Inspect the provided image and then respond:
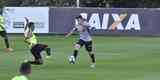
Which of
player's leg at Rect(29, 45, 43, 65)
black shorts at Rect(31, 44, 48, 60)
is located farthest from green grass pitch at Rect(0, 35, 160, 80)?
black shorts at Rect(31, 44, 48, 60)

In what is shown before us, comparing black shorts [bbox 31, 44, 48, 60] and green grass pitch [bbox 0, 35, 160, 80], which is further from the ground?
black shorts [bbox 31, 44, 48, 60]

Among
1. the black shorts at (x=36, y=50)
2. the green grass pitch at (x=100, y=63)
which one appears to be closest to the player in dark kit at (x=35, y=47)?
the black shorts at (x=36, y=50)

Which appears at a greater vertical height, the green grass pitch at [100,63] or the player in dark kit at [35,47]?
the player in dark kit at [35,47]

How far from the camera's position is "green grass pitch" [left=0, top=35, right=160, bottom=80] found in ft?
67.8

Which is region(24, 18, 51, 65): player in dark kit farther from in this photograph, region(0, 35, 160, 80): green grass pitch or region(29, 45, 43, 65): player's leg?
region(0, 35, 160, 80): green grass pitch

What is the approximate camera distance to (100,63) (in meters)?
25.1

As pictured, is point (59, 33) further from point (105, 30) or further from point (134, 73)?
point (134, 73)

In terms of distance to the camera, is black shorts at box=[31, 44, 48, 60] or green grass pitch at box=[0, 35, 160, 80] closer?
green grass pitch at box=[0, 35, 160, 80]

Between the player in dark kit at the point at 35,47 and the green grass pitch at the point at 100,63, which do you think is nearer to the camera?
the green grass pitch at the point at 100,63

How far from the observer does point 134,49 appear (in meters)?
32.2

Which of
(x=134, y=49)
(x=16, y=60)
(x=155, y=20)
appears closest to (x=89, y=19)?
(x=155, y=20)

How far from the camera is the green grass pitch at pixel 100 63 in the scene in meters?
20.7

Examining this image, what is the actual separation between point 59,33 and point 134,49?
12402 millimetres

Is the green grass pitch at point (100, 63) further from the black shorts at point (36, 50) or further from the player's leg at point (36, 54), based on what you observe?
the black shorts at point (36, 50)
